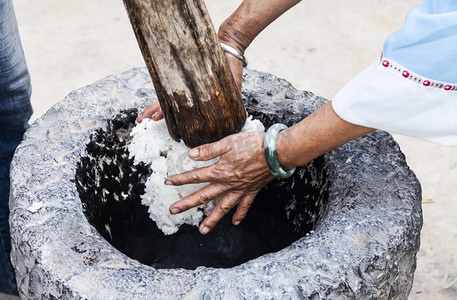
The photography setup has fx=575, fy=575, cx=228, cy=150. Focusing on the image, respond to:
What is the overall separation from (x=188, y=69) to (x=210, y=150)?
200 mm

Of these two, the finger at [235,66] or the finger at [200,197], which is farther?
the finger at [235,66]

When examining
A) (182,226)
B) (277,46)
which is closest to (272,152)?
(182,226)

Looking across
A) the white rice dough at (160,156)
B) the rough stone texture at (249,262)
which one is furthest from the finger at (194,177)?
the rough stone texture at (249,262)

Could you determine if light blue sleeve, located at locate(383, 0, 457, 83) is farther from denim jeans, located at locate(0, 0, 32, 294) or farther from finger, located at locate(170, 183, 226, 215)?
denim jeans, located at locate(0, 0, 32, 294)

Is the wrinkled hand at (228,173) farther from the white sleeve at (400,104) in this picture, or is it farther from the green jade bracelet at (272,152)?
the white sleeve at (400,104)

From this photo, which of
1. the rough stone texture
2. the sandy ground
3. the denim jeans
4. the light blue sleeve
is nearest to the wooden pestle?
the rough stone texture

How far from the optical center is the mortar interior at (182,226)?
4.71ft

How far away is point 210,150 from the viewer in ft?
4.34

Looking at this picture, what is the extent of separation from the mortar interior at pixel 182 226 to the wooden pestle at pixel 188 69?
204 mm

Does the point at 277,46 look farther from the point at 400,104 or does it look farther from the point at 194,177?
the point at 400,104

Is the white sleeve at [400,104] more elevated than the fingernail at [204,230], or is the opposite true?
the white sleeve at [400,104]

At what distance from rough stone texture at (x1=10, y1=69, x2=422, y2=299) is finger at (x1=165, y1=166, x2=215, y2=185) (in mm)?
233

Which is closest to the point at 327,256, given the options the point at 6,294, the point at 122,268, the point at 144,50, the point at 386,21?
the point at 122,268

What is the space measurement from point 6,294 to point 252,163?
1290 millimetres
